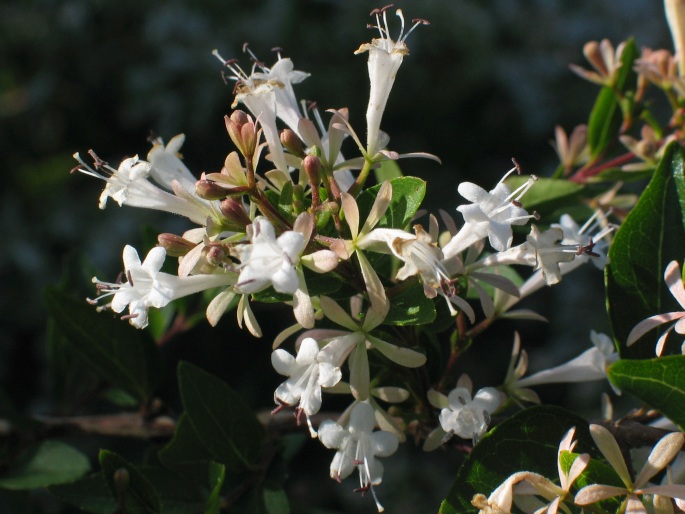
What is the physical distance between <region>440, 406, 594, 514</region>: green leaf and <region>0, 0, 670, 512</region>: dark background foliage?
6.59 ft

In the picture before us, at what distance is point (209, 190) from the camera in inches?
30.7

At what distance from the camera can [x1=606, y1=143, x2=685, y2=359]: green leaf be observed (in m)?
0.91

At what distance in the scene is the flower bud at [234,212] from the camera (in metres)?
0.77

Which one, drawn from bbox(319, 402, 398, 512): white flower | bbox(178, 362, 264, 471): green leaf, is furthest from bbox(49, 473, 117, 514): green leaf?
bbox(319, 402, 398, 512): white flower

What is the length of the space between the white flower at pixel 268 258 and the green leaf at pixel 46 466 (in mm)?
682

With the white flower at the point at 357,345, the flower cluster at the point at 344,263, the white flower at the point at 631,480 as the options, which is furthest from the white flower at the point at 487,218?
the white flower at the point at 631,480

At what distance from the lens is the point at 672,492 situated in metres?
0.73

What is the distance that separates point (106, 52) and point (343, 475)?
3.01 meters

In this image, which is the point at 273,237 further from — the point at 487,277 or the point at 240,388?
the point at 240,388

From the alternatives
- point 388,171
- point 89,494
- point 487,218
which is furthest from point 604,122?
point 89,494

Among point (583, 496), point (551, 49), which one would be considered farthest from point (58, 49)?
point (583, 496)

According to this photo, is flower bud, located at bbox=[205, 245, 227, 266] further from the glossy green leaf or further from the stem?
the stem

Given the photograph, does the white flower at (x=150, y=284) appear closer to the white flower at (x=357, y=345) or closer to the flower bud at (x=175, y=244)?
the flower bud at (x=175, y=244)

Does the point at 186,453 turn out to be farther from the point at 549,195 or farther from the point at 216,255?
the point at 549,195
